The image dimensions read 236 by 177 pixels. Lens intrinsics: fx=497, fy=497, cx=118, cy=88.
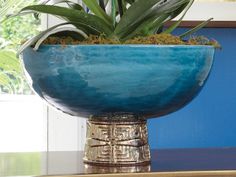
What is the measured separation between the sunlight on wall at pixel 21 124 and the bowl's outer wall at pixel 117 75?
3.37 ft

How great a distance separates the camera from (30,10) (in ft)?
2.09

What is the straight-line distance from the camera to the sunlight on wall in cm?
164

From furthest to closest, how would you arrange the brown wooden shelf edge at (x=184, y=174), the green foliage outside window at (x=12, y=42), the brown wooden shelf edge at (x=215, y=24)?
1. the green foliage outside window at (x=12, y=42)
2. the brown wooden shelf edge at (x=215, y=24)
3. the brown wooden shelf edge at (x=184, y=174)

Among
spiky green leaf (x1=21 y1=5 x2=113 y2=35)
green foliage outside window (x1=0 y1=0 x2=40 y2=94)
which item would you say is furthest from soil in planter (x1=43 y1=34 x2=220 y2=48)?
green foliage outside window (x1=0 y1=0 x2=40 y2=94)

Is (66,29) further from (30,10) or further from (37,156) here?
(37,156)

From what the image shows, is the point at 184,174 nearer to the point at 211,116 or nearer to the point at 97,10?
the point at 97,10

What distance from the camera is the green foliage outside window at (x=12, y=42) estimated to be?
1.59 meters

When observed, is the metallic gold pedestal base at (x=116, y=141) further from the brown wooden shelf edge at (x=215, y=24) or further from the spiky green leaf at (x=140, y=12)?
the brown wooden shelf edge at (x=215, y=24)

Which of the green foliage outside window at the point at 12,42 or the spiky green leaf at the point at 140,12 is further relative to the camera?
the green foliage outside window at the point at 12,42

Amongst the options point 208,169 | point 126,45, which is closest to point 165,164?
point 208,169

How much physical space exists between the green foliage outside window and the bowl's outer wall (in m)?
0.99

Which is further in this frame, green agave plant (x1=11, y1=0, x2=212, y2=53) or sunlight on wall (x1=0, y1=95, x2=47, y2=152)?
sunlight on wall (x1=0, y1=95, x2=47, y2=152)

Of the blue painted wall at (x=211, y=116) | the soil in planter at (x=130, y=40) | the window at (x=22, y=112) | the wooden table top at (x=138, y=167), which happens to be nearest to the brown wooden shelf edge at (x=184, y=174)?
the wooden table top at (x=138, y=167)

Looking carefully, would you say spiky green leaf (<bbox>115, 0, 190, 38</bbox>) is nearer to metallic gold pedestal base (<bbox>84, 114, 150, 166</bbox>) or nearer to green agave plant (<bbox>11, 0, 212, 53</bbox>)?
green agave plant (<bbox>11, 0, 212, 53</bbox>)
